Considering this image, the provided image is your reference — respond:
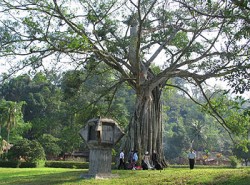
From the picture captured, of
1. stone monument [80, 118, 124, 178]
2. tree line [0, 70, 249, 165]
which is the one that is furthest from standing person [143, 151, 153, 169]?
stone monument [80, 118, 124, 178]

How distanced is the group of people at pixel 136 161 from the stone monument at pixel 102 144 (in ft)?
12.8

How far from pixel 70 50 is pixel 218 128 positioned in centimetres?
5994

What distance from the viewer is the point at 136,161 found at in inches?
691

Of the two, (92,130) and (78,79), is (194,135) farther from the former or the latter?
(92,130)

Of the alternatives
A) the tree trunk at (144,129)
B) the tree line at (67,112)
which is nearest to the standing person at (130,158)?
the tree trunk at (144,129)

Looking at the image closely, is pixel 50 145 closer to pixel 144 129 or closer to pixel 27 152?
pixel 27 152

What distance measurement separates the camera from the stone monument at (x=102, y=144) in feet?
44.0

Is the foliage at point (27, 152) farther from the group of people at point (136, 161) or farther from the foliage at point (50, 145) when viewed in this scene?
the group of people at point (136, 161)

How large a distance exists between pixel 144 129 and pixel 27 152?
1420cm

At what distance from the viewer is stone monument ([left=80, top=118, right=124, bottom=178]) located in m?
13.4

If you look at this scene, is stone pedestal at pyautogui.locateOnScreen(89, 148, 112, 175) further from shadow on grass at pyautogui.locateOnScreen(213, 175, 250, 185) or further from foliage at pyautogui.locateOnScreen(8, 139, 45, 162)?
foliage at pyautogui.locateOnScreen(8, 139, 45, 162)

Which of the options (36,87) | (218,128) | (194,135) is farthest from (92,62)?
(218,128)

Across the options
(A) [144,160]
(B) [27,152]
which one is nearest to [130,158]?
(A) [144,160]

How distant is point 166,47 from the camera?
21547mm
